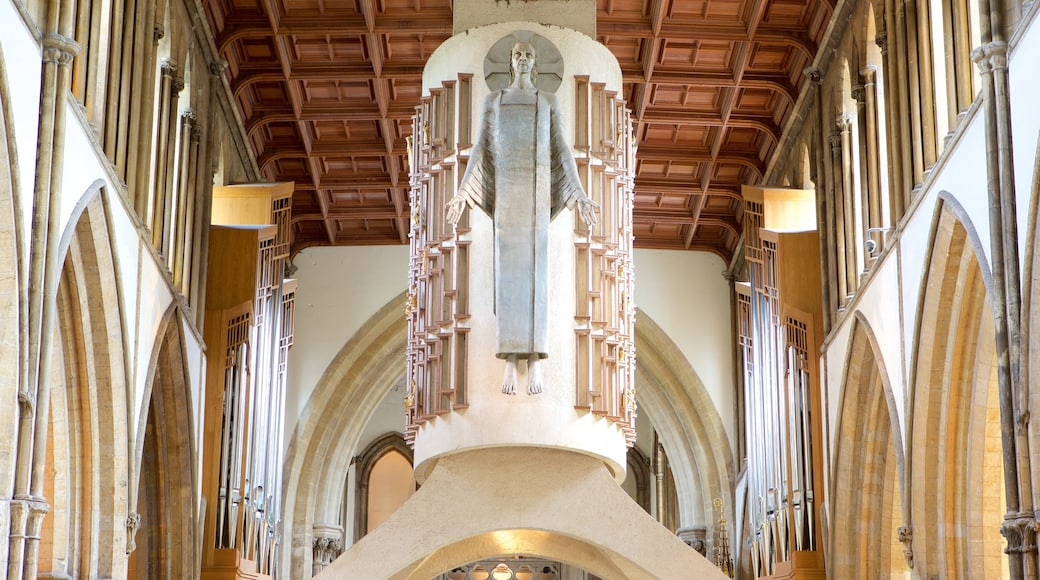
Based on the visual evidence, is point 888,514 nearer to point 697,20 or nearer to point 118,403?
point 697,20

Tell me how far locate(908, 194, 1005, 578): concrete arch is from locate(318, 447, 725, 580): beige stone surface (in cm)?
222

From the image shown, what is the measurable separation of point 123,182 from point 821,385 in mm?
8791

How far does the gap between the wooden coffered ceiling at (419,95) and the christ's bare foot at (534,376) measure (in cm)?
678

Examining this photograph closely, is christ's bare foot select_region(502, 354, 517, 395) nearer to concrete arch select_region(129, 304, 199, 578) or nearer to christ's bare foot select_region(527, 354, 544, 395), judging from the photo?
christ's bare foot select_region(527, 354, 544, 395)

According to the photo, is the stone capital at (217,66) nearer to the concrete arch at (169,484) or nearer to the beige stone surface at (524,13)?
the concrete arch at (169,484)

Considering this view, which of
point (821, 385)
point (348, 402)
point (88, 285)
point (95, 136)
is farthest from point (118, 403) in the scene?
point (348, 402)

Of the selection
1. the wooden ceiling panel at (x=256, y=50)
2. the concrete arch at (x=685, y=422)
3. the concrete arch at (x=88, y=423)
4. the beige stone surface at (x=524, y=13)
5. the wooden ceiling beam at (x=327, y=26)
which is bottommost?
the concrete arch at (x=88, y=423)

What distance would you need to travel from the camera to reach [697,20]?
776 inches

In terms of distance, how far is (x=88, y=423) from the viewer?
14453 millimetres

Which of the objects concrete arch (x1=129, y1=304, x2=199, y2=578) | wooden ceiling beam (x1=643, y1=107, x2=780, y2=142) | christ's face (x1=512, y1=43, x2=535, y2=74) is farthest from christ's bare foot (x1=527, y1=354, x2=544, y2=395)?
wooden ceiling beam (x1=643, y1=107, x2=780, y2=142)

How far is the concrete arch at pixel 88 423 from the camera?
14164mm

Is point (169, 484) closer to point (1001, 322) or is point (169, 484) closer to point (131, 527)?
point (131, 527)

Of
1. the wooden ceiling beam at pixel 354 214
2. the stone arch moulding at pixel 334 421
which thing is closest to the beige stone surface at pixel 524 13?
the wooden ceiling beam at pixel 354 214

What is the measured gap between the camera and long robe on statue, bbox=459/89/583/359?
13.9 meters
